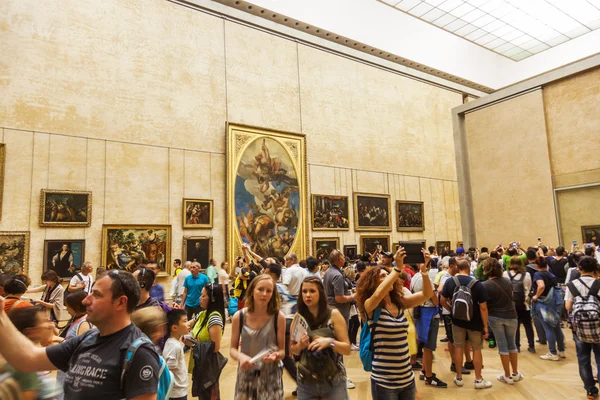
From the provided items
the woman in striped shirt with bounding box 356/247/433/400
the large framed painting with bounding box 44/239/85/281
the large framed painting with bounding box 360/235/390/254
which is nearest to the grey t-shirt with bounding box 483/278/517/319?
the woman in striped shirt with bounding box 356/247/433/400

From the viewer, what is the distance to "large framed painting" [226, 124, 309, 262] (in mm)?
14680

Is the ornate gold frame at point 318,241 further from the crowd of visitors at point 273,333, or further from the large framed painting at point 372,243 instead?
the crowd of visitors at point 273,333

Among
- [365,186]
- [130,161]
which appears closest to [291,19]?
[365,186]

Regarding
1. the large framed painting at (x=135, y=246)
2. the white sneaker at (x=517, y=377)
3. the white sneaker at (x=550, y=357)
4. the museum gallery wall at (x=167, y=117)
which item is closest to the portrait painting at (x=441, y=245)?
the museum gallery wall at (x=167, y=117)

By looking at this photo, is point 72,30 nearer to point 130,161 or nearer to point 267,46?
point 130,161

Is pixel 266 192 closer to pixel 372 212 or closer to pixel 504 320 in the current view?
pixel 372 212

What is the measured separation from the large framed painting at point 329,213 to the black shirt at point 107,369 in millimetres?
14735

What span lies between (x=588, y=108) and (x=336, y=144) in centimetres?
998

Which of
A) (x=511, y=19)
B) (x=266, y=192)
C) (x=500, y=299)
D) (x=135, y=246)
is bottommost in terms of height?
(x=500, y=299)

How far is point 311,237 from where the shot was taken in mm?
16344

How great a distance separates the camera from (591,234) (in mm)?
14445

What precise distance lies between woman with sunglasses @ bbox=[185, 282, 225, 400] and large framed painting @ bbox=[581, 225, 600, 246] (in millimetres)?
15274

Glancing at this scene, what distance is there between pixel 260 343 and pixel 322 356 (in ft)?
1.58

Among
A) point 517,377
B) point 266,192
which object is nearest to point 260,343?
point 517,377
